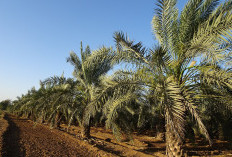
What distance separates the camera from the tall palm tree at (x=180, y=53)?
336 cm

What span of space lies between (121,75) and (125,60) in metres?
0.59

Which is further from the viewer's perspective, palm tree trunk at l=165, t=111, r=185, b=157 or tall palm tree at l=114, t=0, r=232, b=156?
palm tree trunk at l=165, t=111, r=185, b=157

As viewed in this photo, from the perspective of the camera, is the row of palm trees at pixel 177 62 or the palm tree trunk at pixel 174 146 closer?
the row of palm trees at pixel 177 62

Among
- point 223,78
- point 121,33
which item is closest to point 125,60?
point 121,33

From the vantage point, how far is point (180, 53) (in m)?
4.36

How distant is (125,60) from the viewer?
5.18 metres

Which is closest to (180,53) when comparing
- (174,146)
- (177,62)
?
(177,62)

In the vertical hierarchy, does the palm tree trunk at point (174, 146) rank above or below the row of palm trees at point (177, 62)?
below

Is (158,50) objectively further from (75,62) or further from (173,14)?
(75,62)

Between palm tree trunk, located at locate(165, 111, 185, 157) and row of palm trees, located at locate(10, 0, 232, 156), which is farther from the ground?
row of palm trees, located at locate(10, 0, 232, 156)

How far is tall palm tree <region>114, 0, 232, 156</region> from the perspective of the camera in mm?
3357

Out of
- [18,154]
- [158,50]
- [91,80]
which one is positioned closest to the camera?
[158,50]

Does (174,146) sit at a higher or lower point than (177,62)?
lower

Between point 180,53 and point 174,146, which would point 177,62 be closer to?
point 180,53
